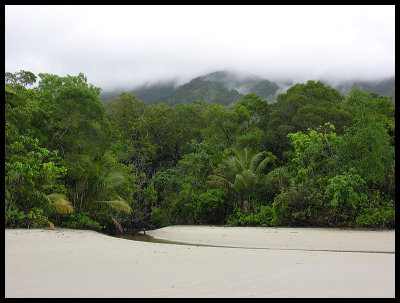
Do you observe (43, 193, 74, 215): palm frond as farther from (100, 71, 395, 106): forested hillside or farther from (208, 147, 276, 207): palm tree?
(100, 71, 395, 106): forested hillside

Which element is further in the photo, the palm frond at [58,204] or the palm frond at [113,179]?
the palm frond at [113,179]

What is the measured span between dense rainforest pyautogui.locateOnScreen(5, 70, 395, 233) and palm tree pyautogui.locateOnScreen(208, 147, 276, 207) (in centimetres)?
6

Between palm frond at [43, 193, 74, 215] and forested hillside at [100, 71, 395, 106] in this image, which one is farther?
forested hillside at [100, 71, 395, 106]

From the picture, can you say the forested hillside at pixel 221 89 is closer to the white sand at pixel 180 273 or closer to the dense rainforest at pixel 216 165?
the dense rainforest at pixel 216 165

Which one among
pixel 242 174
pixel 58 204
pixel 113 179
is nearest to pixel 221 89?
pixel 242 174

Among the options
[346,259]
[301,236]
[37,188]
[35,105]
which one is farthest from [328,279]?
[35,105]

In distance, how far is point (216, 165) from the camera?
71.1 ft

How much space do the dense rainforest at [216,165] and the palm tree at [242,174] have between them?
0.06m

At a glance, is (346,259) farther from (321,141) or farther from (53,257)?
(321,141)

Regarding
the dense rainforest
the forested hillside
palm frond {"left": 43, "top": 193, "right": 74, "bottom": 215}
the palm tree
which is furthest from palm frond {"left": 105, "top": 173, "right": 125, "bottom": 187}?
the forested hillside

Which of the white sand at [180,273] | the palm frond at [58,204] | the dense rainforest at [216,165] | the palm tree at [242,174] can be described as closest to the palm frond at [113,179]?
the dense rainforest at [216,165]

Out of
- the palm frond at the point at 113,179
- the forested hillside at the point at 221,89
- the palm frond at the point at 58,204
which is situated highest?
the forested hillside at the point at 221,89

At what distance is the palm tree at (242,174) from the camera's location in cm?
1852

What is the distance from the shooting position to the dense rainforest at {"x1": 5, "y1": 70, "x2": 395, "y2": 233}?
13625mm
